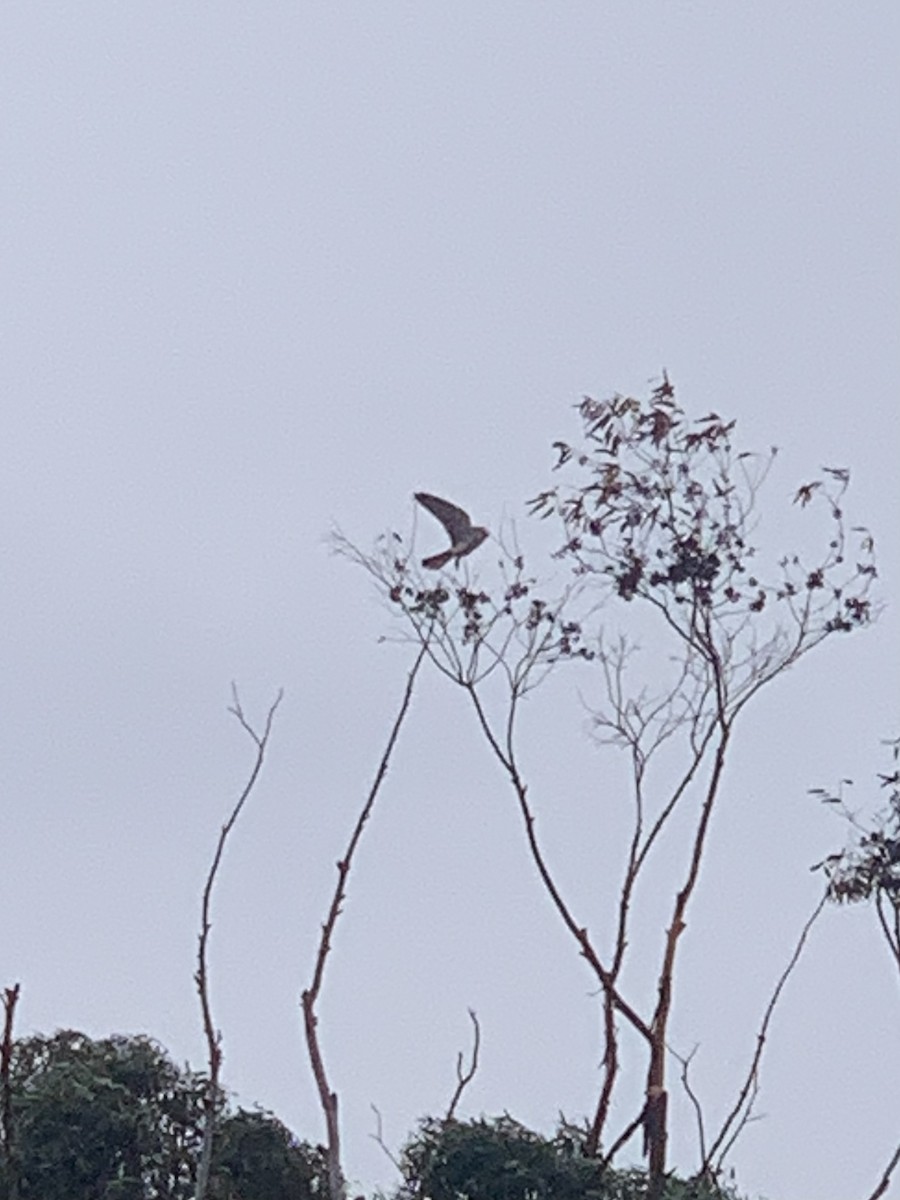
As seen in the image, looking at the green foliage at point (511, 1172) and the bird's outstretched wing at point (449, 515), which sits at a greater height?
the bird's outstretched wing at point (449, 515)

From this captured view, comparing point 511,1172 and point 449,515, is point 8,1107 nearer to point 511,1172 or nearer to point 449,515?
point 511,1172

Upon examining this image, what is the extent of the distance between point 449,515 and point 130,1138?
1.86m

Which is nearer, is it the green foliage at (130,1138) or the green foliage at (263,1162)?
the green foliage at (130,1138)

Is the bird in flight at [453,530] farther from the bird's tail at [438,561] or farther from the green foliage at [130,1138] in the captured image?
the green foliage at [130,1138]

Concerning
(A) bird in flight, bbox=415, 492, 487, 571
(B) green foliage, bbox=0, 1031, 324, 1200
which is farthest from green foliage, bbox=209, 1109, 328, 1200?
(A) bird in flight, bbox=415, 492, 487, 571

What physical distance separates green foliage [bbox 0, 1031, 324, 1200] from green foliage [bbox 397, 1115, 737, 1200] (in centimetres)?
34

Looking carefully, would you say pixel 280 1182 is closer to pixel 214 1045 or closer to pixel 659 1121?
pixel 214 1045

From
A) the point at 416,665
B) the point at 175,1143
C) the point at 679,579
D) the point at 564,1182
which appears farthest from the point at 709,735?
the point at 175,1143

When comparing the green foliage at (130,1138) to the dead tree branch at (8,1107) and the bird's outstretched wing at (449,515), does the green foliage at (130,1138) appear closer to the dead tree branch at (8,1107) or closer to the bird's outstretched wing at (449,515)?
the dead tree branch at (8,1107)

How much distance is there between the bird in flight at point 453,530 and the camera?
22.5 feet

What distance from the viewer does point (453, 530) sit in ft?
22.7

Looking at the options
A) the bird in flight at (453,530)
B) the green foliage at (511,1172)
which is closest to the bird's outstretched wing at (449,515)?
the bird in flight at (453,530)

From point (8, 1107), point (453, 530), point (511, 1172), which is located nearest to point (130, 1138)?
point (8, 1107)

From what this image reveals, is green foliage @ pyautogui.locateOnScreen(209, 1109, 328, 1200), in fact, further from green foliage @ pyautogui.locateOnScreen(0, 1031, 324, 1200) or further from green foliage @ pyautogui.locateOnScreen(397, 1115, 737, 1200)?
green foliage @ pyautogui.locateOnScreen(397, 1115, 737, 1200)
